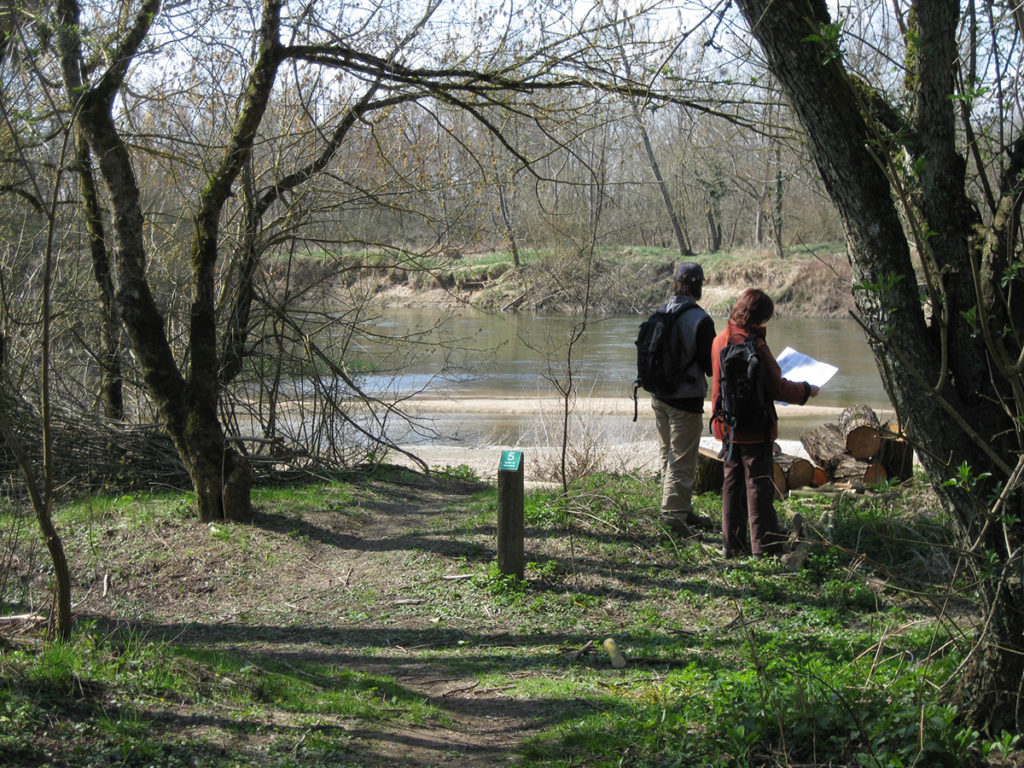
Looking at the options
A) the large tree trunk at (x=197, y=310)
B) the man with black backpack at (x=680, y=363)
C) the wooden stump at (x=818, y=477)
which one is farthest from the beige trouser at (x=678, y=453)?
the large tree trunk at (x=197, y=310)

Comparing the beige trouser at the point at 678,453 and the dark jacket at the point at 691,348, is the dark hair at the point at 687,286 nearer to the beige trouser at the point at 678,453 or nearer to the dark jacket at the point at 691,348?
the dark jacket at the point at 691,348

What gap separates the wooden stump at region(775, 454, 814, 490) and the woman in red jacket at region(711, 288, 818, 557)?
2.86m

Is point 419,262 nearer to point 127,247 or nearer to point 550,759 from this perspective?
point 127,247

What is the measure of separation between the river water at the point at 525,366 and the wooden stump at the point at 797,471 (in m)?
2.76

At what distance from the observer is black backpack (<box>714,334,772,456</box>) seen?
6.34 m

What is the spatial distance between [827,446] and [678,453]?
3.22m

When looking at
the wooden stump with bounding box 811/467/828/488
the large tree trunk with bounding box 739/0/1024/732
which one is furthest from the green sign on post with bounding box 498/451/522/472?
the wooden stump with bounding box 811/467/828/488

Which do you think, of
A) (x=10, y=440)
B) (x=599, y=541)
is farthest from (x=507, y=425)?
(x=10, y=440)

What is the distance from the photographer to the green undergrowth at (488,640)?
3506 millimetres

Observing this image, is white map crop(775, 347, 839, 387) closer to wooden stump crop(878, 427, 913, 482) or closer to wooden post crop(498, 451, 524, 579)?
wooden post crop(498, 451, 524, 579)

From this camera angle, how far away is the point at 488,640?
18.6 ft

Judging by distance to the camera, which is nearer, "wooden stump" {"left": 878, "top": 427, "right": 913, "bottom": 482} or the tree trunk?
the tree trunk

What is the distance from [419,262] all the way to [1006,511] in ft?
26.6

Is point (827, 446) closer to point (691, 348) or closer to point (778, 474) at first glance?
point (778, 474)
